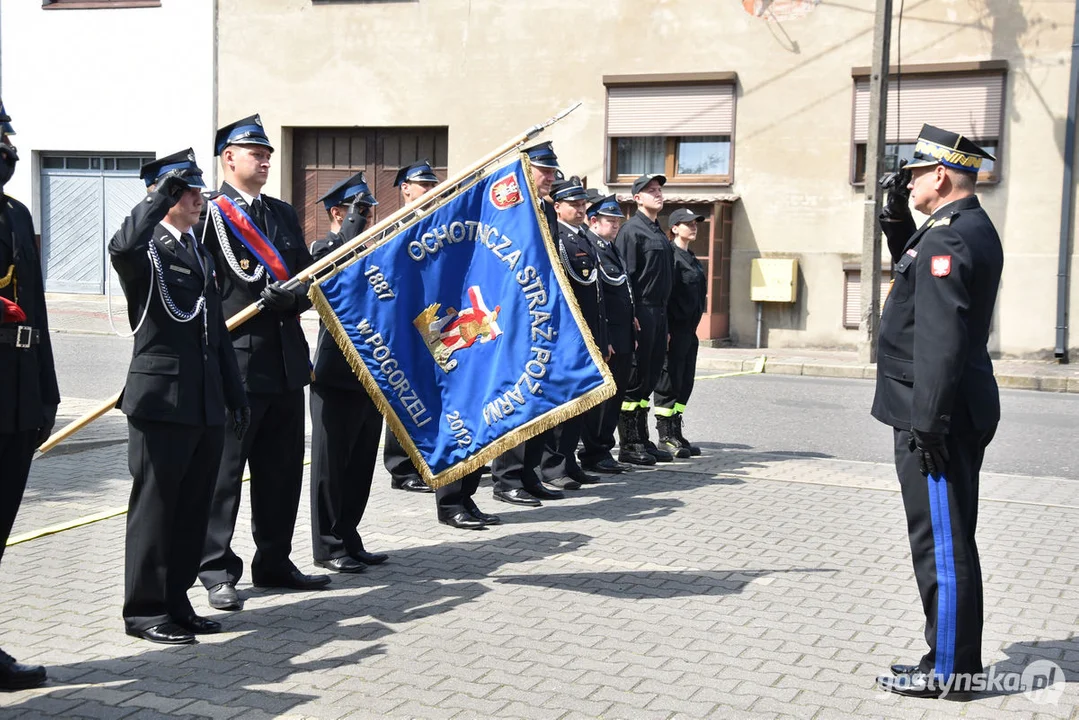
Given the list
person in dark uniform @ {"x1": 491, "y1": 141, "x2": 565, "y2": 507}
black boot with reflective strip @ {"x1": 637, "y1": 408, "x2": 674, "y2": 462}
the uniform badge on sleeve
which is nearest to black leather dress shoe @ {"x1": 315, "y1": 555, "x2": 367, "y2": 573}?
person in dark uniform @ {"x1": 491, "y1": 141, "x2": 565, "y2": 507}

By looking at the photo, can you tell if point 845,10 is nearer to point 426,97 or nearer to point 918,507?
point 426,97

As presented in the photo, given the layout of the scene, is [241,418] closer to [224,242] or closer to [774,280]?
[224,242]

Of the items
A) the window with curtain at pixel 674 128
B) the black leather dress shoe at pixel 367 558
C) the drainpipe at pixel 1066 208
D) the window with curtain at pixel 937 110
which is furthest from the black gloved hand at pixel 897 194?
the window with curtain at pixel 674 128

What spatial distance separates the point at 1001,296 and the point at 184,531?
1667cm

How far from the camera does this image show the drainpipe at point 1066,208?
18594 millimetres

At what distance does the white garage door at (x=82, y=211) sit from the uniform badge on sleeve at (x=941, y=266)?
21888mm

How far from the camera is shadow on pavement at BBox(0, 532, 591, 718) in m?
4.58

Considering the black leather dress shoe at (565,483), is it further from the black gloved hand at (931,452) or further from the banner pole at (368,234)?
the black gloved hand at (931,452)

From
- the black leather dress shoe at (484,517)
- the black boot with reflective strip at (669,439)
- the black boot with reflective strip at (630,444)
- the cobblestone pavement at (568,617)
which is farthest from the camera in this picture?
the black boot with reflective strip at (669,439)

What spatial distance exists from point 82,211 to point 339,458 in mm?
20196

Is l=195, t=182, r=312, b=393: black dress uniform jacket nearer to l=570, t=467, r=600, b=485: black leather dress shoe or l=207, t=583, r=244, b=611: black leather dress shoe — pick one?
l=207, t=583, r=244, b=611: black leather dress shoe

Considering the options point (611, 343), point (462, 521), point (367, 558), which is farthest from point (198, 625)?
point (611, 343)

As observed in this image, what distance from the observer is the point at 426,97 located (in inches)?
892

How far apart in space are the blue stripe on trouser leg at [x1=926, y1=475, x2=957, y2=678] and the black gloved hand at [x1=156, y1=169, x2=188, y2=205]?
10.5 feet
